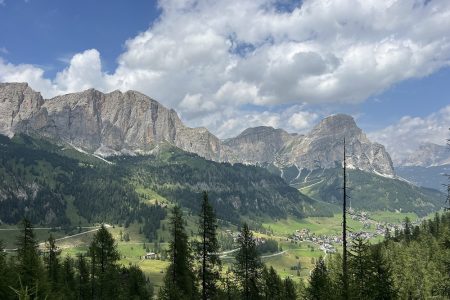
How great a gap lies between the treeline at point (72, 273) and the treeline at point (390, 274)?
2902 cm

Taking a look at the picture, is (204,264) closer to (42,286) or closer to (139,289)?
(42,286)

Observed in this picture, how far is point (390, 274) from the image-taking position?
5297 centimetres

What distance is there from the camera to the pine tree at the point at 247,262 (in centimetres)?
5891

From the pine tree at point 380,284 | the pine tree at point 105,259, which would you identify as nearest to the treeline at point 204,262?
the pine tree at point 105,259

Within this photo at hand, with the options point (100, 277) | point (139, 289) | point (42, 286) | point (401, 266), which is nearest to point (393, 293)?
point (42, 286)

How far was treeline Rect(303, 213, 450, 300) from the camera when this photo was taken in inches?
1840

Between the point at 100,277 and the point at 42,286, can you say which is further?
the point at 100,277

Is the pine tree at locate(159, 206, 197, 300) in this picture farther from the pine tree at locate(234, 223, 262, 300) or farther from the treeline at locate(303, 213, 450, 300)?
the treeline at locate(303, 213, 450, 300)

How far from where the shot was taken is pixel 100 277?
70.1 meters

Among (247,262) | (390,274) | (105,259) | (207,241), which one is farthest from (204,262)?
(105,259)

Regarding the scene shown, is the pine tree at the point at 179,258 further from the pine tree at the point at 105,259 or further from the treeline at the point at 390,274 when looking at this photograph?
the treeline at the point at 390,274

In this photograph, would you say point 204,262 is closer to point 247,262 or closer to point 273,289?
point 247,262

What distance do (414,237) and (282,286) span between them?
11903 centimetres

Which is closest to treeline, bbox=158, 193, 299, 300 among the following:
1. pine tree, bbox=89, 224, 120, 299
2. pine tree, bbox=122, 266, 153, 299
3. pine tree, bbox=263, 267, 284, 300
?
pine tree, bbox=89, 224, 120, 299
